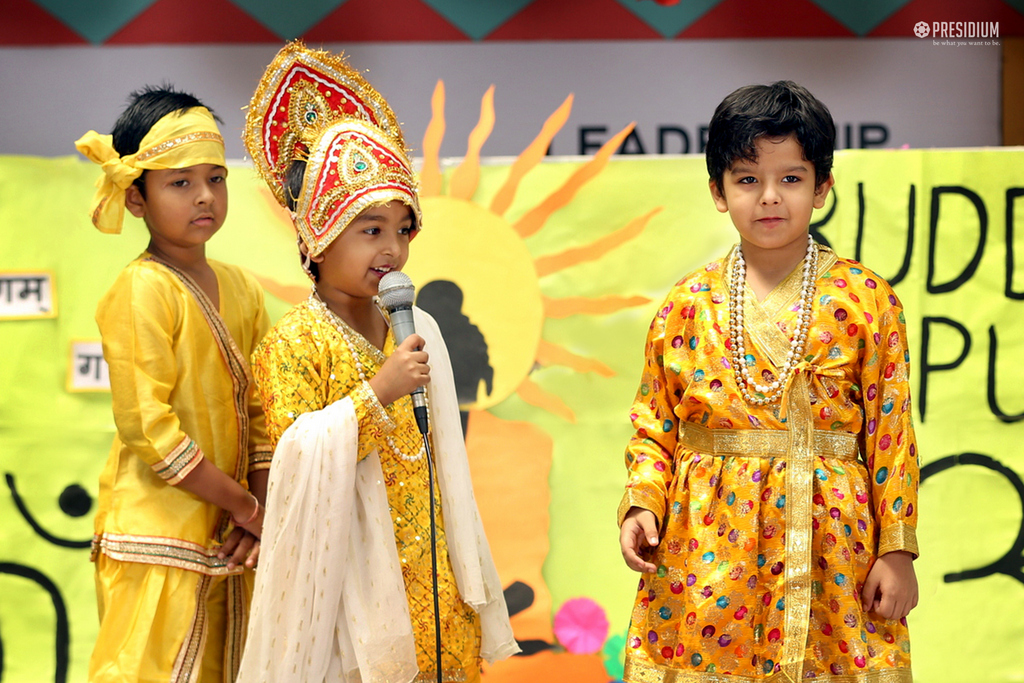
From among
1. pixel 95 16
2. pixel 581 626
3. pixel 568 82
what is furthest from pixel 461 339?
pixel 95 16

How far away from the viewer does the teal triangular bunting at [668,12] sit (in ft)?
11.6

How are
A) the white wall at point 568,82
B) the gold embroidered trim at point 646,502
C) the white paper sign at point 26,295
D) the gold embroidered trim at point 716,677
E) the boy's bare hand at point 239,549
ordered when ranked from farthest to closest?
the white wall at point 568,82 < the white paper sign at point 26,295 < the boy's bare hand at point 239,549 < the gold embroidered trim at point 646,502 < the gold embroidered trim at point 716,677

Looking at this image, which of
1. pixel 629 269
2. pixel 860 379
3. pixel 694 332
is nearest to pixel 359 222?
pixel 694 332

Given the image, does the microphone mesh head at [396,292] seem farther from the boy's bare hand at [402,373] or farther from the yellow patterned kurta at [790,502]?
the yellow patterned kurta at [790,502]

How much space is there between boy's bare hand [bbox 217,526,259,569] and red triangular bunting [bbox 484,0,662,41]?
2.10 metres

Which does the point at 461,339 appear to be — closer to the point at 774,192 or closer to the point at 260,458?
the point at 260,458

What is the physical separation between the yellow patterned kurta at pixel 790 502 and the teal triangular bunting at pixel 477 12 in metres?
2.07

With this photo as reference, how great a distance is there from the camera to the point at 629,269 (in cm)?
313

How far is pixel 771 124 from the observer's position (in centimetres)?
177

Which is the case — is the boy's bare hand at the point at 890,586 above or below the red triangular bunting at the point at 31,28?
below

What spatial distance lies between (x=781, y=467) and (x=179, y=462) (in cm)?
120

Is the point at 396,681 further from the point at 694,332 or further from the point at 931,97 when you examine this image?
the point at 931,97

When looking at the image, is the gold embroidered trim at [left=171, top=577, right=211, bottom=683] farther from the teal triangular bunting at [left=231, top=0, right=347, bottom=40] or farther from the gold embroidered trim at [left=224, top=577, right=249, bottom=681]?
the teal triangular bunting at [left=231, top=0, right=347, bottom=40]

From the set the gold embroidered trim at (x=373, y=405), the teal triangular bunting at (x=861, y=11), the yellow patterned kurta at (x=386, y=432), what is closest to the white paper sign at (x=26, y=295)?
the yellow patterned kurta at (x=386, y=432)
